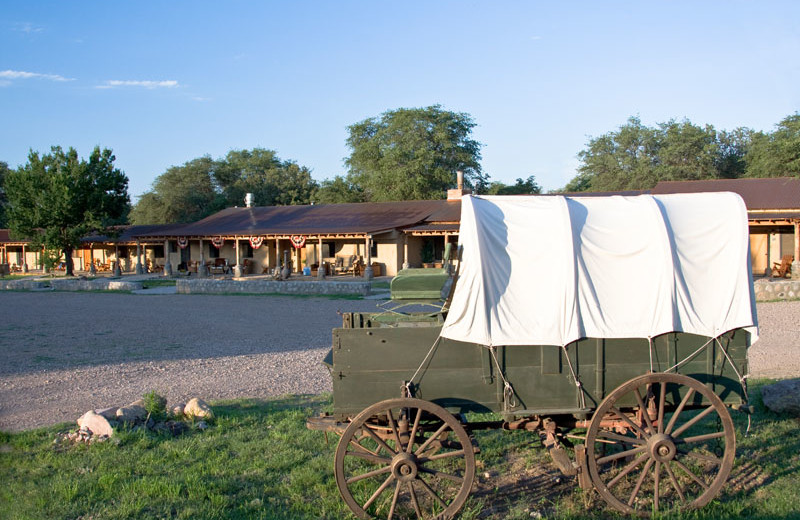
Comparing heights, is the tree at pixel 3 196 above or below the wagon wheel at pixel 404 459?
above

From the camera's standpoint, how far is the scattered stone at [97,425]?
556cm

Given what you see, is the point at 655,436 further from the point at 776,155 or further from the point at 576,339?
the point at 776,155

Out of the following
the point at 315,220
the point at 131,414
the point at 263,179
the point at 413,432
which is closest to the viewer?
the point at 413,432

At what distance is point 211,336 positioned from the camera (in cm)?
1300

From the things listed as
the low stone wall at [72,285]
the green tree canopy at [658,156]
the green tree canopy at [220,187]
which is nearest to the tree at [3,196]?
the green tree canopy at [220,187]

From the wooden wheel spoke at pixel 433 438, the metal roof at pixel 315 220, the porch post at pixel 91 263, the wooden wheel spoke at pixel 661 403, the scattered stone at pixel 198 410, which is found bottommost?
the scattered stone at pixel 198 410

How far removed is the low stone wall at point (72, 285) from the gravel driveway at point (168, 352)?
6166mm

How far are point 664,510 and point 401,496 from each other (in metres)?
1.89

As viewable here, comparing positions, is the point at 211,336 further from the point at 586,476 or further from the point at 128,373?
the point at 586,476

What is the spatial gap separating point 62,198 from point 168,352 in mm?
28045

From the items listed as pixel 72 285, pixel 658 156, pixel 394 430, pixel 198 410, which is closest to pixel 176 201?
pixel 72 285

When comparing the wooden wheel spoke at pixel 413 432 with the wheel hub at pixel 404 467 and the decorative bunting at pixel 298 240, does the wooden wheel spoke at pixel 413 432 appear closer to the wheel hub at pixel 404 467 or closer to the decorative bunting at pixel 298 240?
the wheel hub at pixel 404 467

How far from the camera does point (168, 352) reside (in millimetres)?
11008

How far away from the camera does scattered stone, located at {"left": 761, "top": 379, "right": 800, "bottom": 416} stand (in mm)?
6012
